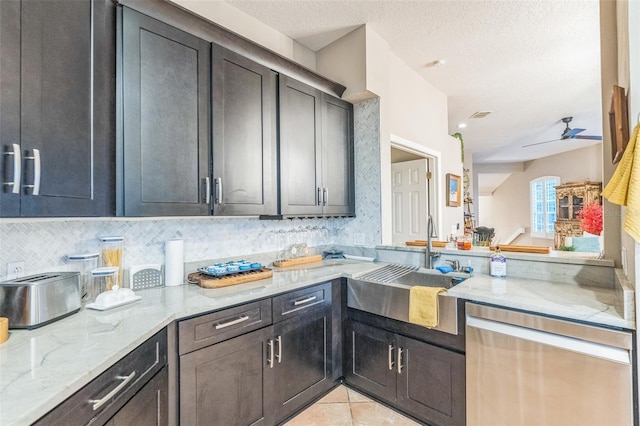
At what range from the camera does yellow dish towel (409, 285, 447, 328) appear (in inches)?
67.2

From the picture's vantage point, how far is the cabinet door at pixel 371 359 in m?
1.97

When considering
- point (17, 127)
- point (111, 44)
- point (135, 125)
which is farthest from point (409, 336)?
point (111, 44)

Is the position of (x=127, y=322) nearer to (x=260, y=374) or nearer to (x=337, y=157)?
(x=260, y=374)

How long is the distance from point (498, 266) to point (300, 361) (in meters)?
1.47

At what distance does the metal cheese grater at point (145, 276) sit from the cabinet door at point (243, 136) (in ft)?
1.64

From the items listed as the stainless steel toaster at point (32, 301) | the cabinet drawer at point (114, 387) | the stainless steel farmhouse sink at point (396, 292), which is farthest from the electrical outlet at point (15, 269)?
the stainless steel farmhouse sink at point (396, 292)

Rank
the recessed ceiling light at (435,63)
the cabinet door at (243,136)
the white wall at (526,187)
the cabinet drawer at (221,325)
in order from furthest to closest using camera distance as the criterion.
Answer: the white wall at (526,187)
the recessed ceiling light at (435,63)
the cabinet door at (243,136)
the cabinet drawer at (221,325)

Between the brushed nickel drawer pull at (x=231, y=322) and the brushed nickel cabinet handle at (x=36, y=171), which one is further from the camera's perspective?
the brushed nickel drawer pull at (x=231, y=322)

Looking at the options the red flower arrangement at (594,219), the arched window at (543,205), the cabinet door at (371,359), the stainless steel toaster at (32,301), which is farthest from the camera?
the arched window at (543,205)

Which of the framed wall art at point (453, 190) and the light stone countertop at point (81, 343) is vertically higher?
the framed wall art at point (453, 190)

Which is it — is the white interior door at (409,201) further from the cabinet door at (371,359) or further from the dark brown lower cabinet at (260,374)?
the dark brown lower cabinet at (260,374)

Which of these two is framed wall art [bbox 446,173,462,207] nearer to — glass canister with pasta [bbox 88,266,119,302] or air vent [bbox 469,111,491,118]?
air vent [bbox 469,111,491,118]

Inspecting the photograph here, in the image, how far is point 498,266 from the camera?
2.02 m

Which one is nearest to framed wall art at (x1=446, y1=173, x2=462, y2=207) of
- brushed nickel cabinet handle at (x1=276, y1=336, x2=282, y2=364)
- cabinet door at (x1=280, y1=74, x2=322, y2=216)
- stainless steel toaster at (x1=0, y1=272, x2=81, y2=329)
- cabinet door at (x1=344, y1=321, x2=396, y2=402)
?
cabinet door at (x1=280, y1=74, x2=322, y2=216)
